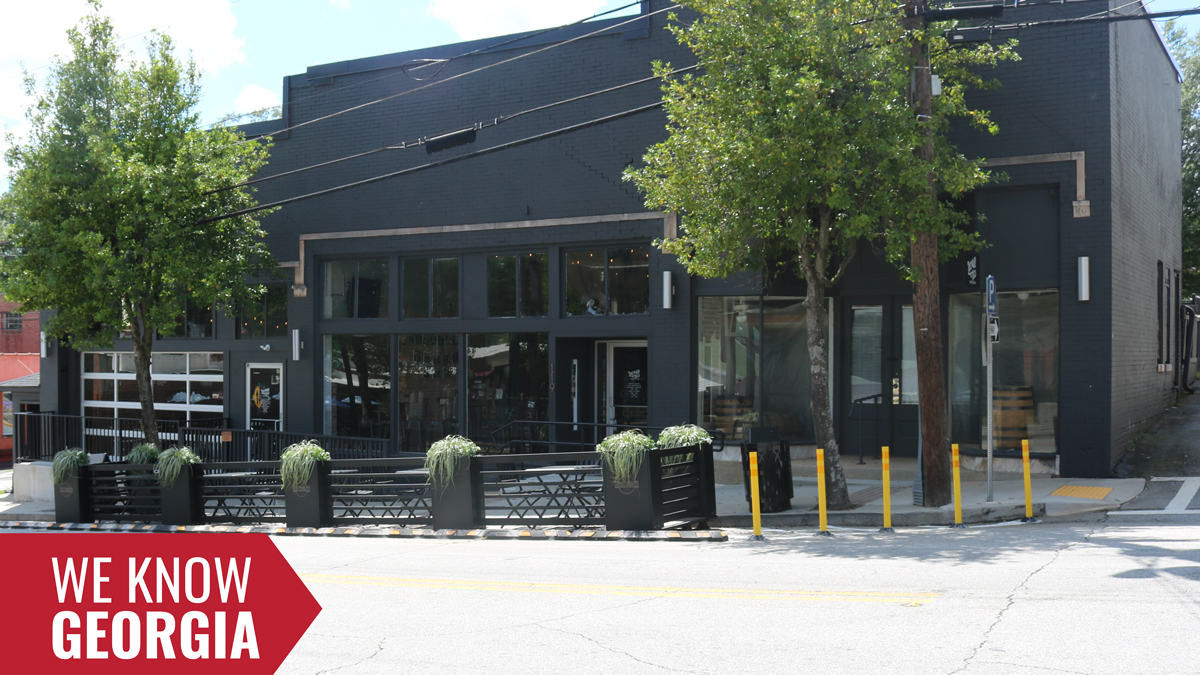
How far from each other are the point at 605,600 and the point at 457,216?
1200 cm

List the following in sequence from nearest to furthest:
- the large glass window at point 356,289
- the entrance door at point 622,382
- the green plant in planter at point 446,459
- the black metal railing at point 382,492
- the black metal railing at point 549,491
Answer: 1. the black metal railing at point 549,491
2. the green plant in planter at point 446,459
3. the black metal railing at point 382,492
4. the entrance door at point 622,382
5. the large glass window at point 356,289

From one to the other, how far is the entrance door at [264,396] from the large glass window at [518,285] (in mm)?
5316

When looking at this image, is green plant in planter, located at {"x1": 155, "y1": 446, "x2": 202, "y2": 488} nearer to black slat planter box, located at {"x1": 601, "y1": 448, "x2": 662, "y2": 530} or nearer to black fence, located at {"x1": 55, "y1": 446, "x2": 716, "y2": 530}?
black fence, located at {"x1": 55, "y1": 446, "x2": 716, "y2": 530}

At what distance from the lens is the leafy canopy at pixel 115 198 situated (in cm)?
1661

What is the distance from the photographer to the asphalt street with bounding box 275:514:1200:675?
17.9ft

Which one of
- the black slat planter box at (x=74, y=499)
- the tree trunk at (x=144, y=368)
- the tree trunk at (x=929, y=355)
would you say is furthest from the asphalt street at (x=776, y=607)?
the tree trunk at (x=144, y=368)

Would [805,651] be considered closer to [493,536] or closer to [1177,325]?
[493,536]

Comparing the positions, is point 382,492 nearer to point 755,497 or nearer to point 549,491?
point 549,491

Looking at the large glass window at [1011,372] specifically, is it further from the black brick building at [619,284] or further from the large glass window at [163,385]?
the large glass window at [163,385]

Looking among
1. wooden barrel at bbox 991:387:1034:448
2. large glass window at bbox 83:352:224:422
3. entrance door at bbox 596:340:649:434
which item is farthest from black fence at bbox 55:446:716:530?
large glass window at bbox 83:352:224:422

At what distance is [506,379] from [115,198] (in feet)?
24.7

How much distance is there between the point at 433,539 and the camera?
1186cm

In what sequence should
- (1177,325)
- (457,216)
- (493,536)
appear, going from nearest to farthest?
(493,536) < (457,216) < (1177,325)

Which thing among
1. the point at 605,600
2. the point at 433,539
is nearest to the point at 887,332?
the point at 433,539
